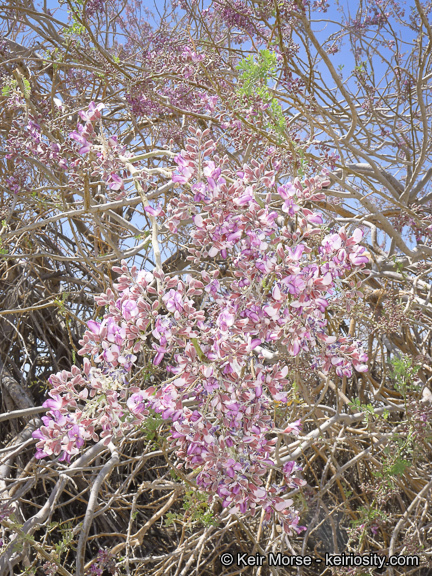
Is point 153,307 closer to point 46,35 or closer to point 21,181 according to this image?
point 21,181

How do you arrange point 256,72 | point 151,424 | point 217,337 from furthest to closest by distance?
point 256,72 < point 151,424 < point 217,337

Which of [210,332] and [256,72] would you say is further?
[256,72]

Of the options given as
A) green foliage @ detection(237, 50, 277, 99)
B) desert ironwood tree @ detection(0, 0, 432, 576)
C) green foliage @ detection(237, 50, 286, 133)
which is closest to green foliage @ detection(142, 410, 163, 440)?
desert ironwood tree @ detection(0, 0, 432, 576)

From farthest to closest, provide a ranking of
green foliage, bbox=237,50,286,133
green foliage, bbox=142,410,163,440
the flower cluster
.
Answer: green foliage, bbox=237,50,286,133 < green foliage, bbox=142,410,163,440 < the flower cluster

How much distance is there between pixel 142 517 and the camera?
3355 millimetres

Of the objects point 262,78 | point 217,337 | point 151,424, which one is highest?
point 262,78

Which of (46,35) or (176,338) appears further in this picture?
(46,35)

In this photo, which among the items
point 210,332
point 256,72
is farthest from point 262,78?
point 210,332

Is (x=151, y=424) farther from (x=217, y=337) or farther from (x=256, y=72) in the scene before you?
(x=256, y=72)

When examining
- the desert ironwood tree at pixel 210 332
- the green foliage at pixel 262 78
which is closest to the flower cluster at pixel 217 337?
the desert ironwood tree at pixel 210 332

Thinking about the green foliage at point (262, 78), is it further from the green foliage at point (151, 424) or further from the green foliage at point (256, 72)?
the green foliage at point (151, 424)

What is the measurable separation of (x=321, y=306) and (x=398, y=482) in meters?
1.91

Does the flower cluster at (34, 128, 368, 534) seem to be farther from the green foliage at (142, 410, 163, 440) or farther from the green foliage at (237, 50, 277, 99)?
the green foliage at (237, 50, 277, 99)

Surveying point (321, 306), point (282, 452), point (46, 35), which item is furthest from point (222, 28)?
point (321, 306)
